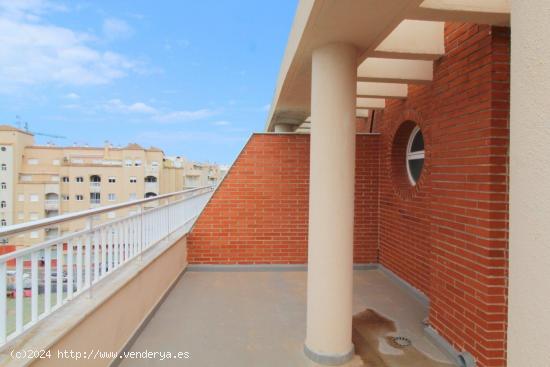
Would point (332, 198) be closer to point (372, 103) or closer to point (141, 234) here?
point (141, 234)

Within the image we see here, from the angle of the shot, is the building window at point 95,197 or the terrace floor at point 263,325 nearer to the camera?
the terrace floor at point 263,325

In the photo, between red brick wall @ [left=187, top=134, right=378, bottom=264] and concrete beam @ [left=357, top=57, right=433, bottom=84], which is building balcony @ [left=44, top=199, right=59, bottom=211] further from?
concrete beam @ [left=357, top=57, right=433, bottom=84]

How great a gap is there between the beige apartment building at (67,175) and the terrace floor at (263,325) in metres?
28.7

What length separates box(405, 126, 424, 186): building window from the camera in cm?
496

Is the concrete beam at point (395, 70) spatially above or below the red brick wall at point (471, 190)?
above

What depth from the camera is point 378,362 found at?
3014 millimetres

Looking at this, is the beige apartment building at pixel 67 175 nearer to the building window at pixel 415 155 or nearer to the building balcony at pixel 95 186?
the building balcony at pixel 95 186

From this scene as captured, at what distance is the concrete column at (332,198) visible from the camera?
2.92 m

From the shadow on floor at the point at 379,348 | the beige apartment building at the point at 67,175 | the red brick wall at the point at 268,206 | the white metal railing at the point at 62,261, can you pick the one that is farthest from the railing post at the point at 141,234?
the beige apartment building at the point at 67,175

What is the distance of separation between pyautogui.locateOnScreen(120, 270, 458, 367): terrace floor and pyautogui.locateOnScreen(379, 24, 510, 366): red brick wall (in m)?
0.54

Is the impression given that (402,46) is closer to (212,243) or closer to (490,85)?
(490,85)

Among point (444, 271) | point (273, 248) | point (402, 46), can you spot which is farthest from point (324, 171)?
point (273, 248)

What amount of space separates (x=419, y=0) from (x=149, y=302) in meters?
4.01

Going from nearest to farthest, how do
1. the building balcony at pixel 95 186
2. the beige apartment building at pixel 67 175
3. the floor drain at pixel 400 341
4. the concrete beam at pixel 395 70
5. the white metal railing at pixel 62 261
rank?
the white metal railing at pixel 62 261 → the floor drain at pixel 400 341 → the concrete beam at pixel 395 70 → the beige apartment building at pixel 67 175 → the building balcony at pixel 95 186
